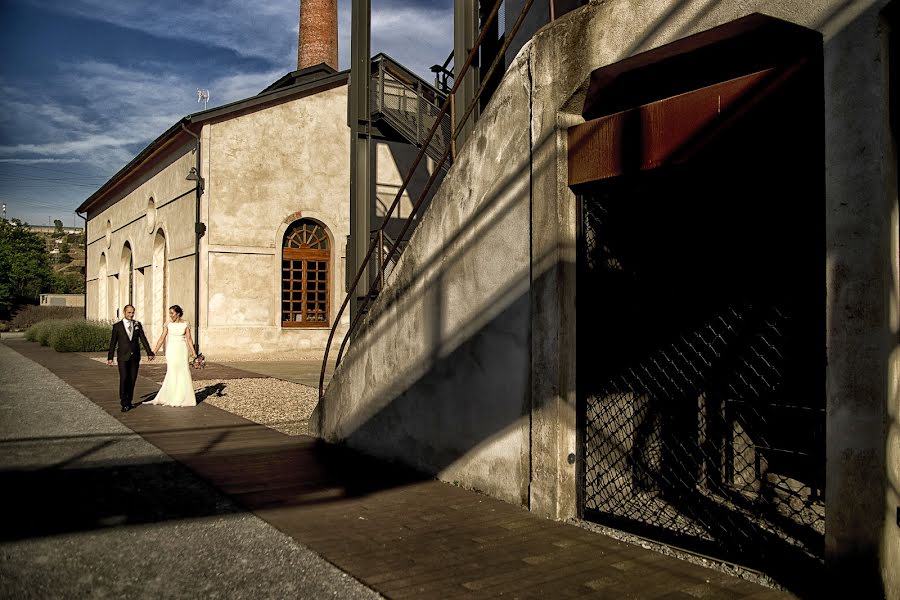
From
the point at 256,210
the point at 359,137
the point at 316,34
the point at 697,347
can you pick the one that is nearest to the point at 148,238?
the point at 256,210

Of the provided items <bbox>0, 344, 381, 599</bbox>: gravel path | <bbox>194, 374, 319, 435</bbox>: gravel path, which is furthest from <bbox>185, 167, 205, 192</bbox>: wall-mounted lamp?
<bbox>0, 344, 381, 599</bbox>: gravel path

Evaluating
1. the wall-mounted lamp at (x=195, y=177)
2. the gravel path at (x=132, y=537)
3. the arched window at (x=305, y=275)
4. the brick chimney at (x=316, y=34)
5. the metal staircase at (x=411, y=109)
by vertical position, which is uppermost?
the brick chimney at (x=316, y=34)

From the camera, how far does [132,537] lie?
4.98 meters

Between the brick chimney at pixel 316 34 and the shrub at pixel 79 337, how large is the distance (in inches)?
480

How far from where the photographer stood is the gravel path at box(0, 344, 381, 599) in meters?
4.05

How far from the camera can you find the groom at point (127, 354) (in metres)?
11.4

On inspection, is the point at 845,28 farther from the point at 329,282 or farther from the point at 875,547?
the point at 329,282

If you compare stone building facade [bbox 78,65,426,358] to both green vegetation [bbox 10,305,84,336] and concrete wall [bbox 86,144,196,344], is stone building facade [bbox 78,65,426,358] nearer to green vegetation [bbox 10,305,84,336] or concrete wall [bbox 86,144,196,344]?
concrete wall [bbox 86,144,196,344]

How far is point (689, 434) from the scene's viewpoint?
6590 mm

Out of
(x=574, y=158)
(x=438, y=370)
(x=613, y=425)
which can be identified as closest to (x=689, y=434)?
(x=613, y=425)

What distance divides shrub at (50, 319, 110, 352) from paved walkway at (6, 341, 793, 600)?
65.5ft

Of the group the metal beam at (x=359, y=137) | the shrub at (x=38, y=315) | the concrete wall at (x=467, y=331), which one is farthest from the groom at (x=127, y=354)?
the shrub at (x=38, y=315)

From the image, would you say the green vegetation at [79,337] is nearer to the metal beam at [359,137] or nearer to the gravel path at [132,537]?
the metal beam at [359,137]

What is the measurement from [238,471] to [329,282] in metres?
14.4
